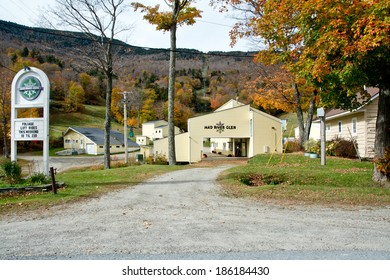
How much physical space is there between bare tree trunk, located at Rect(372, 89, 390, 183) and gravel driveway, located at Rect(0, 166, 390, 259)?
3818 millimetres

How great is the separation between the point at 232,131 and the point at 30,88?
968 inches

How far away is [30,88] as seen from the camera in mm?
12211

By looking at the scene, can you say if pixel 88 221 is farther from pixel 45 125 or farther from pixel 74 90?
pixel 74 90

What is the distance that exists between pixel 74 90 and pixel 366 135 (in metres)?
102

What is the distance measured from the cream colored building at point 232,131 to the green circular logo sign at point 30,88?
877 inches

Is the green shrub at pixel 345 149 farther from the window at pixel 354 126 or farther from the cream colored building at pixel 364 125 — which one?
the window at pixel 354 126

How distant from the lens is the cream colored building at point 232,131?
34000mm

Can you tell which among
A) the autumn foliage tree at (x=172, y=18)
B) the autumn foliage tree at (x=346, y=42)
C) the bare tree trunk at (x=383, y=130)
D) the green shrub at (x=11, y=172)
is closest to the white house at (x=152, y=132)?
the autumn foliage tree at (x=172, y=18)

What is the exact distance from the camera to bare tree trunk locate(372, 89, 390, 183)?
11.4 m

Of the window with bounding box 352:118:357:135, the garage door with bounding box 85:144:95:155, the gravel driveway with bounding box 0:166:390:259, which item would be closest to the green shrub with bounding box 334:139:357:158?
the window with bounding box 352:118:357:135

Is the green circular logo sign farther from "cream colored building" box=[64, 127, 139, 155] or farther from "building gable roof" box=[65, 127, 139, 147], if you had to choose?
"building gable roof" box=[65, 127, 139, 147]

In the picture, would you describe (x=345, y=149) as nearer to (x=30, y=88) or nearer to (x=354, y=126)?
(x=354, y=126)

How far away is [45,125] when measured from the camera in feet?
39.5

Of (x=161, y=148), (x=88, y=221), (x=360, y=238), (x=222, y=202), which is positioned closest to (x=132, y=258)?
(x=88, y=221)
